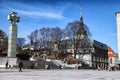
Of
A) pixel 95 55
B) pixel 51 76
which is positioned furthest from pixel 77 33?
pixel 51 76

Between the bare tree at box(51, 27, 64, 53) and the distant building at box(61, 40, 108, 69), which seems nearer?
the bare tree at box(51, 27, 64, 53)

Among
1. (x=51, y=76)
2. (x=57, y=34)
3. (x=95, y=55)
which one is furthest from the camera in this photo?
(x=95, y=55)

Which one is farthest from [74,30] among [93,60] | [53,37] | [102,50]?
[102,50]

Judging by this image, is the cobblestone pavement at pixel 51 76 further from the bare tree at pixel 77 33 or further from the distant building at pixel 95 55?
the distant building at pixel 95 55

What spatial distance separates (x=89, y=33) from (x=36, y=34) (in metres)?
18.1

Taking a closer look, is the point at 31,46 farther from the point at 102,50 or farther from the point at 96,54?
the point at 102,50

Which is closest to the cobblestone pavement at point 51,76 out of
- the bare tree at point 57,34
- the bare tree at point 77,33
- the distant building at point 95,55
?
the bare tree at point 77,33

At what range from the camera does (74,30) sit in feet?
232

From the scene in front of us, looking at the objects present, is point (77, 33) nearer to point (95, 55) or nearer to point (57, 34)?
point (57, 34)

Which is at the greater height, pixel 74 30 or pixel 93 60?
pixel 74 30

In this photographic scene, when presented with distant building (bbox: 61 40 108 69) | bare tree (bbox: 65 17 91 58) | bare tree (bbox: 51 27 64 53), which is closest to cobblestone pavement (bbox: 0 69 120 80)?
bare tree (bbox: 65 17 91 58)

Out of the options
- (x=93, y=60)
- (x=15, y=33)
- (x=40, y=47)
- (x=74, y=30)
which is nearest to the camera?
(x=15, y=33)

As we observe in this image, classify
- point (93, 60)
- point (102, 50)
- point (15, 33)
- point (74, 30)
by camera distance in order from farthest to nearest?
point (102, 50) < point (93, 60) < point (74, 30) < point (15, 33)

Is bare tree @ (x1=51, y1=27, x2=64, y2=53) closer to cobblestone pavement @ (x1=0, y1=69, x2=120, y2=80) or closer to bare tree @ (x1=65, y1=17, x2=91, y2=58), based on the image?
bare tree @ (x1=65, y1=17, x2=91, y2=58)
